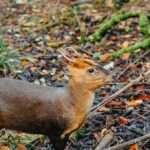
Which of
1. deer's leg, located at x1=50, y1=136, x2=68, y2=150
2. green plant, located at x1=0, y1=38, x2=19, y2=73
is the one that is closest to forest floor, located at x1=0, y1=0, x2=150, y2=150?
green plant, located at x1=0, y1=38, x2=19, y2=73

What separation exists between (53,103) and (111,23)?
12.3 ft

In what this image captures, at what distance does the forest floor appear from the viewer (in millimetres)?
5254

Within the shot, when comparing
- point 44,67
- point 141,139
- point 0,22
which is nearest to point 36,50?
point 44,67

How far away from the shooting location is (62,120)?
4.36 metres

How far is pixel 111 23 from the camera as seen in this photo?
790cm

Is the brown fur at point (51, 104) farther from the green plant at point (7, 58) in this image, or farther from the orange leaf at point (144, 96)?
the green plant at point (7, 58)

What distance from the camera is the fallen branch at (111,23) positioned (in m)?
7.82

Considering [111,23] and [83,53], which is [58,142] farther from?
[111,23]

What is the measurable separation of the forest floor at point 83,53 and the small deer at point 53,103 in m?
0.26

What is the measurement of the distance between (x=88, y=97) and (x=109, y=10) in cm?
480

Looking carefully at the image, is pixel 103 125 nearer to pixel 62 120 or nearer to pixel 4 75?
pixel 62 120

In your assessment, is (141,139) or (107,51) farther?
(107,51)

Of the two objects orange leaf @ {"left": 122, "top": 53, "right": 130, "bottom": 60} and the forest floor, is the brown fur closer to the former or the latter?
the forest floor

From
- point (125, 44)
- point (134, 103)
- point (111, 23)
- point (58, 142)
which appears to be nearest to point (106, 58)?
point (125, 44)
